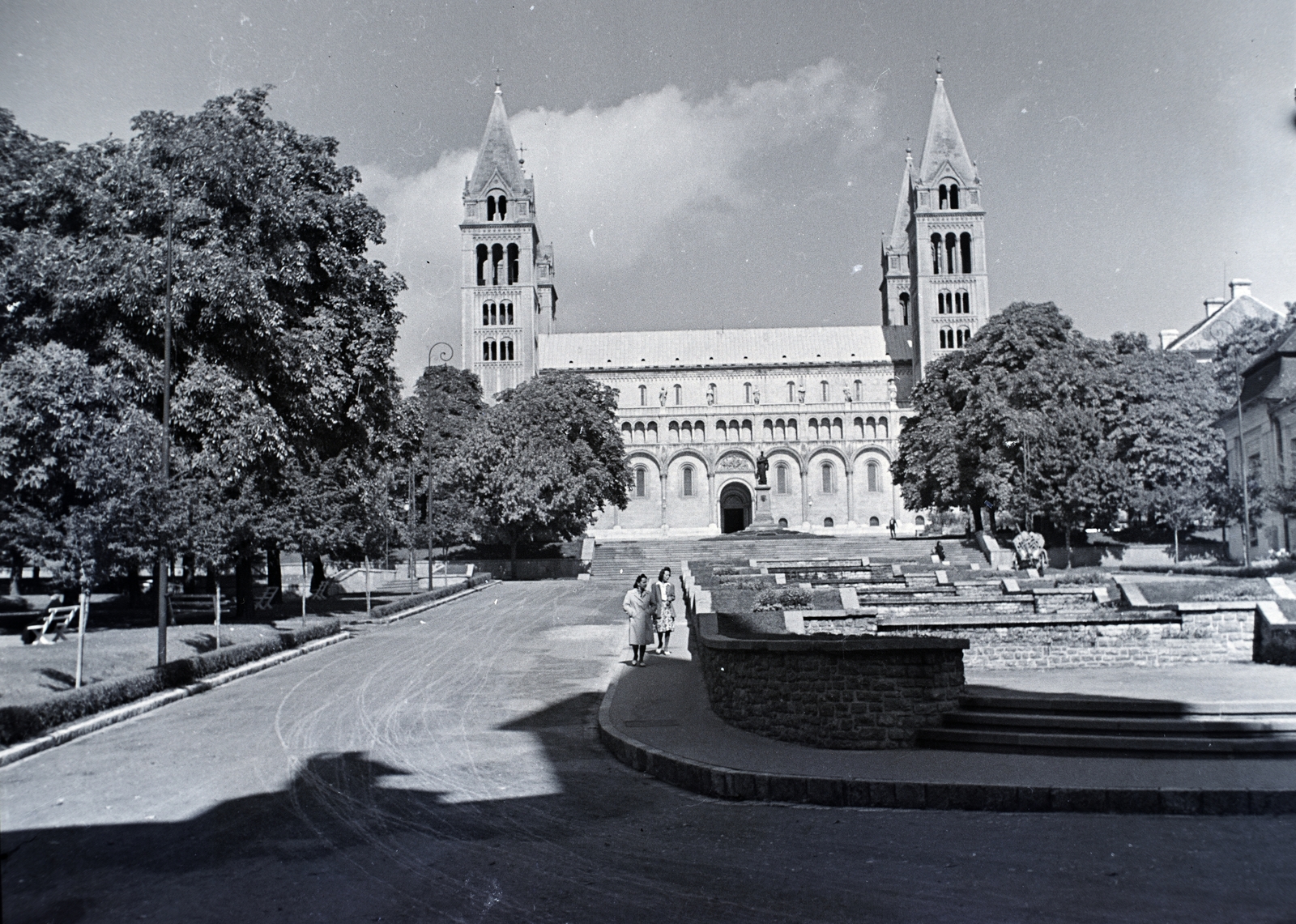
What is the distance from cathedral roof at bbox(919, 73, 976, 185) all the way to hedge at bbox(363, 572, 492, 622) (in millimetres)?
56057

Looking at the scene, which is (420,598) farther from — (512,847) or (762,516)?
(762,516)

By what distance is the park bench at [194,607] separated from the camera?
28016mm

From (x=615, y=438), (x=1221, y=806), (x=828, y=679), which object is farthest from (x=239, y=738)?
(x=615, y=438)

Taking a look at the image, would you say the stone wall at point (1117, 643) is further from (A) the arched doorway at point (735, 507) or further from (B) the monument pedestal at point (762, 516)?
(A) the arched doorway at point (735, 507)

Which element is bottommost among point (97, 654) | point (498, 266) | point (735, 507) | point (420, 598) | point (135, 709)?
point (135, 709)

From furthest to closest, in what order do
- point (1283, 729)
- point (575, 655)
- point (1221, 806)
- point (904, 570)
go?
point (904, 570) → point (575, 655) → point (1283, 729) → point (1221, 806)

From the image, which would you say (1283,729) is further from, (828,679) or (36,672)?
(36,672)

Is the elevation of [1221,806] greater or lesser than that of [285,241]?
lesser

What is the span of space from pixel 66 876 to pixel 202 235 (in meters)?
19.0

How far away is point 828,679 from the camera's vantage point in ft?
34.0

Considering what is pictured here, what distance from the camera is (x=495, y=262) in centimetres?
8338

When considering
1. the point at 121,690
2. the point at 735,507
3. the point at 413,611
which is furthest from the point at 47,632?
the point at 735,507

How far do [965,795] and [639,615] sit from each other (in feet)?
29.7

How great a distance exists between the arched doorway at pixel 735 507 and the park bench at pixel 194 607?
2134 inches
